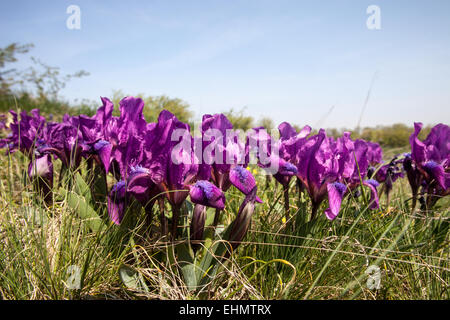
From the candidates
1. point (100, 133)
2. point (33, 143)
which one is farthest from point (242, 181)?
point (33, 143)

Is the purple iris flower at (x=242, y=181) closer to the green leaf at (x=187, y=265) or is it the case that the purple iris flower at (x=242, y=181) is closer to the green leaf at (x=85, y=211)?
the green leaf at (x=187, y=265)

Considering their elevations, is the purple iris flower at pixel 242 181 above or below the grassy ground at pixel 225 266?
above

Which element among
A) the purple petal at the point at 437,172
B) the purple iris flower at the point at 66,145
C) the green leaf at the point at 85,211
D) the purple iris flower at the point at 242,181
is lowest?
the green leaf at the point at 85,211

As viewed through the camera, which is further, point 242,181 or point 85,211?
point 85,211

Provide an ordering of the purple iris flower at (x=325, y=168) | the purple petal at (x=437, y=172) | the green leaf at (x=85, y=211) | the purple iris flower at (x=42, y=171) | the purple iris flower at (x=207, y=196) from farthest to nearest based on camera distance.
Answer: the purple iris flower at (x=42, y=171), the purple petal at (x=437, y=172), the green leaf at (x=85, y=211), the purple iris flower at (x=325, y=168), the purple iris flower at (x=207, y=196)

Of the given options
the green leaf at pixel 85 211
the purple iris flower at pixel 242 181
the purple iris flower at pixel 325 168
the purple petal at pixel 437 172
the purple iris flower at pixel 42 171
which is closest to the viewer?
the purple iris flower at pixel 242 181

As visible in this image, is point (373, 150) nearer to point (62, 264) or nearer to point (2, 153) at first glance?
point (62, 264)

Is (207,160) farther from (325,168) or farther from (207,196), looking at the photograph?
(325,168)

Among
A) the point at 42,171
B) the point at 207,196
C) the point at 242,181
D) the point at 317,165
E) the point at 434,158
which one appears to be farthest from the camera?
the point at 42,171

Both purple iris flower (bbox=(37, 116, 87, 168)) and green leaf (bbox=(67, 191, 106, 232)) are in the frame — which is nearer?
green leaf (bbox=(67, 191, 106, 232))

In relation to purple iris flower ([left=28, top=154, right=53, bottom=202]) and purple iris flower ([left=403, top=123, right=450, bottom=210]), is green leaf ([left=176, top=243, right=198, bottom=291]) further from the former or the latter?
purple iris flower ([left=403, top=123, right=450, bottom=210])

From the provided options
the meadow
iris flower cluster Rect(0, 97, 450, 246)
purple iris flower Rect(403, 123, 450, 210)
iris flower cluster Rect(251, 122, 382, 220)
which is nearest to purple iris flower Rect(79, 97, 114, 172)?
iris flower cluster Rect(0, 97, 450, 246)

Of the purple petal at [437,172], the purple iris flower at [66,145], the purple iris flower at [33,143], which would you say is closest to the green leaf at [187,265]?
the purple iris flower at [66,145]
